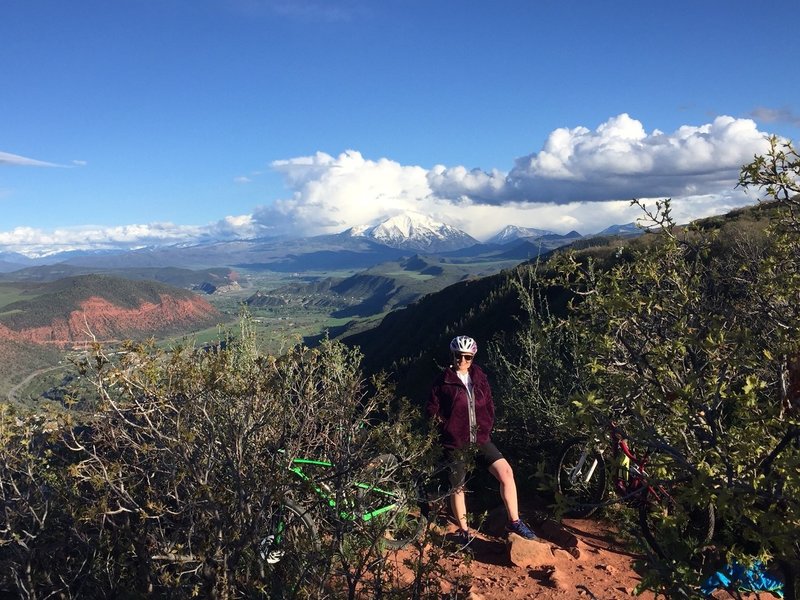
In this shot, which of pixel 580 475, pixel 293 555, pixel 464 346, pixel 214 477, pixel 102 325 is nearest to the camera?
pixel 293 555

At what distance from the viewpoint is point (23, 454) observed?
189 inches

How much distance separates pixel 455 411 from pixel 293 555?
2.21 meters

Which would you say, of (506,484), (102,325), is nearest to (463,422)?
(506,484)

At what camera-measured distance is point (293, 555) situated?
3.75 m

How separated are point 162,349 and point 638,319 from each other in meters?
3.53

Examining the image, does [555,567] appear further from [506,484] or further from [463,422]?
[463,422]

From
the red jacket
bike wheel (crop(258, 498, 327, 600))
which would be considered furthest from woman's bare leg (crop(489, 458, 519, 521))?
bike wheel (crop(258, 498, 327, 600))

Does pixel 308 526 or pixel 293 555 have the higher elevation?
pixel 308 526

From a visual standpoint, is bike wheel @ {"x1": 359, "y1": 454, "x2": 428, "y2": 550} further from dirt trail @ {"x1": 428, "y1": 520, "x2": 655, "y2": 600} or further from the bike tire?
dirt trail @ {"x1": 428, "y1": 520, "x2": 655, "y2": 600}

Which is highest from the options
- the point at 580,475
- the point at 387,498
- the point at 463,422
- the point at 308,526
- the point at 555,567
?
the point at 463,422

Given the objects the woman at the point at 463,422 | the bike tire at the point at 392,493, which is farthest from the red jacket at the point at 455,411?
the bike tire at the point at 392,493

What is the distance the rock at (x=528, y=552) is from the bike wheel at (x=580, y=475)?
104 cm

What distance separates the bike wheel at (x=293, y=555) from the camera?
337cm

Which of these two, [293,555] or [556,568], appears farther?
[556,568]
